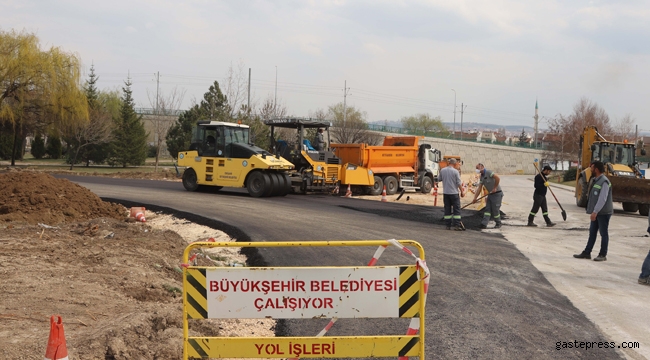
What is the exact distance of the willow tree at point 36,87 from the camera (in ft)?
116

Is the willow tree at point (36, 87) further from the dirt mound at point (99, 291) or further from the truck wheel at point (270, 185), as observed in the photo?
the dirt mound at point (99, 291)

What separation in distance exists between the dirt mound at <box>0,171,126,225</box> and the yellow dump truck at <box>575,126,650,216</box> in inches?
640

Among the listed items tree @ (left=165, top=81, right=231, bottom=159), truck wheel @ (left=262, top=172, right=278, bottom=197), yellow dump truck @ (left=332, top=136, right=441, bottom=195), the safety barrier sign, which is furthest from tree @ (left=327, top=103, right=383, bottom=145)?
the safety barrier sign

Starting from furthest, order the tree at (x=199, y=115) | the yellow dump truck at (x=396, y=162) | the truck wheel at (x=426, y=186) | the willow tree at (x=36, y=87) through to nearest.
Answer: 1. the tree at (x=199, y=115)
2. the willow tree at (x=36, y=87)
3. the truck wheel at (x=426, y=186)
4. the yellow dump truck at (x=396, y=162)

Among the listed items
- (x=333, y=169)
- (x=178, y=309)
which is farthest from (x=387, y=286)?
(x=333, y=169)

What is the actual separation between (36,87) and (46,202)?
958 inches

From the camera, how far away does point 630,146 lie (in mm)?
24609

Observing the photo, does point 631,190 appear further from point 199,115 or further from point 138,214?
point 199,115

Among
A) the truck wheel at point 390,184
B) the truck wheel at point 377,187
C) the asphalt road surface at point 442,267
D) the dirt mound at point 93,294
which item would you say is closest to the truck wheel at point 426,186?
the truck wheel at point 390,184

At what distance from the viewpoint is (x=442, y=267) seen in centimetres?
981

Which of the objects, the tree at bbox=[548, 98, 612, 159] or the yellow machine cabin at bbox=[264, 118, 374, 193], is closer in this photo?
the yellow machine cabin at bbox=[264, 118, 374, 193]

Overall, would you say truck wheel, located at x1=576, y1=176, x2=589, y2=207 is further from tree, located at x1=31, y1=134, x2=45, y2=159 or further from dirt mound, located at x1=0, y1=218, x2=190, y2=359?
tree, located at x1=31, y1=134, x2=45, y2=159

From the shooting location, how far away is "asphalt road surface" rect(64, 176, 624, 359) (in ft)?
20.4

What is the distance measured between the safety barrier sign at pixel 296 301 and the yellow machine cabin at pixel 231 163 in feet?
55.9
